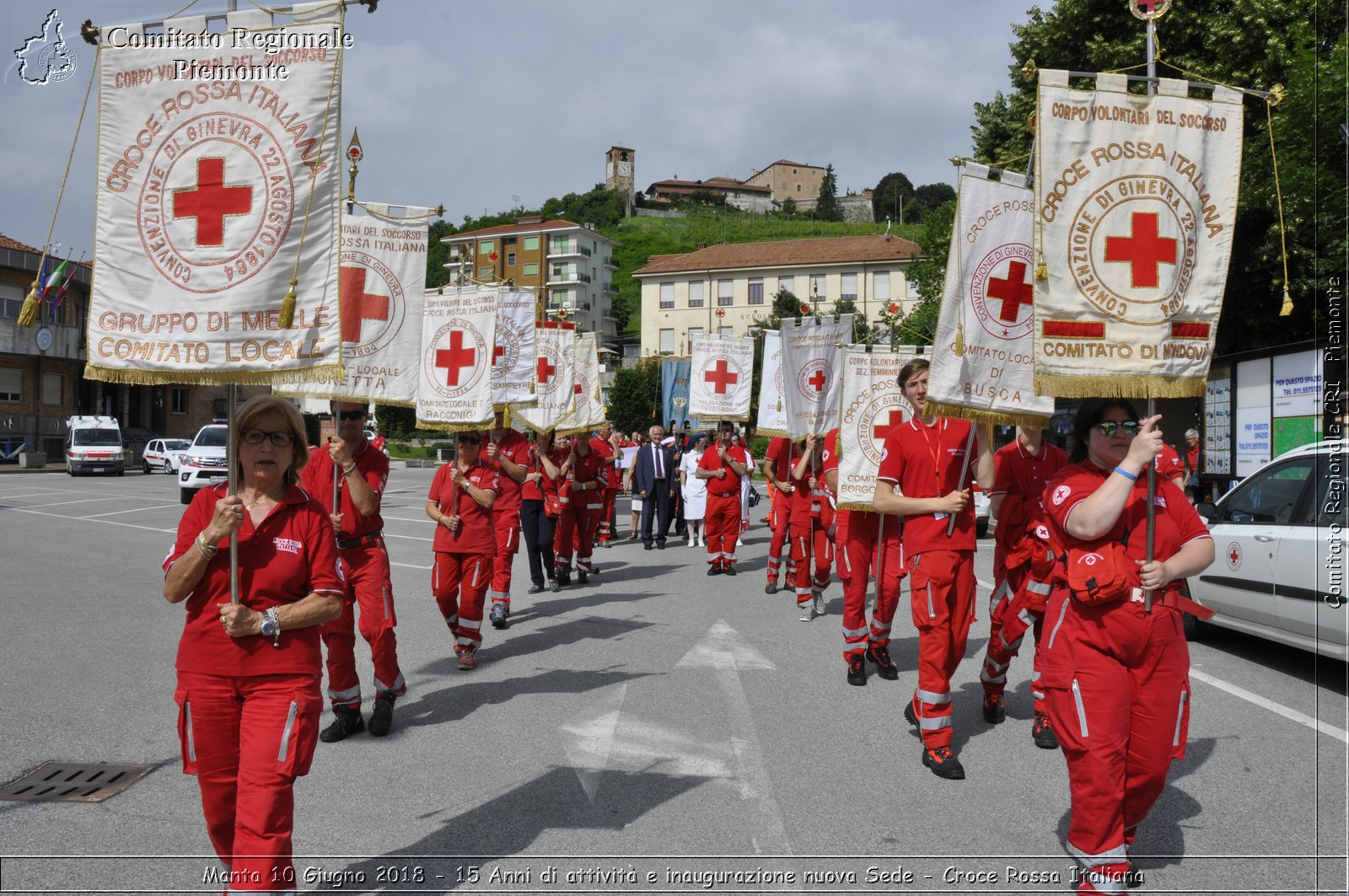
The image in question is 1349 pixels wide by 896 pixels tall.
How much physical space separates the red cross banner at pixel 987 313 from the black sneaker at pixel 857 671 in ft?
8.27

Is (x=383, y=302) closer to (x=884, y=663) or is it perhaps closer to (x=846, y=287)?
(x=884, y=663)

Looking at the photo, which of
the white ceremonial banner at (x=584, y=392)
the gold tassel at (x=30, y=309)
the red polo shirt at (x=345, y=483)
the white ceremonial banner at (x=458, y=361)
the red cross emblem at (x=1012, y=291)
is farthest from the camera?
the white ceremonial banner at (x=584, y=392)

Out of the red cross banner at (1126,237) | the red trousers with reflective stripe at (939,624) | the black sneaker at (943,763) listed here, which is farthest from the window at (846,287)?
the red cross banner at (1126,237)

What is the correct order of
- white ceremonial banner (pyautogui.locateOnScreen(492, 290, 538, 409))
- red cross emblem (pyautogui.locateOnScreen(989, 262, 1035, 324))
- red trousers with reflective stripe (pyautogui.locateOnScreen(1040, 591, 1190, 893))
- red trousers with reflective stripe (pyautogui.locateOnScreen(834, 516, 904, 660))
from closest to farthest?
red trousers with reflective stripe (pyautogui.locateOnScreen(1040, 591, 1190, 893)) → red cross emblem (pyautogui.locateOnScreen(989, 262, 1035, 324)) → red trousers with reflective stripe (pyautogui.locateOnScreen(834, 516, 904, 660)) → white ceremonial banner (pyautogui.locateOnScreen(492, 290, 538, 409))

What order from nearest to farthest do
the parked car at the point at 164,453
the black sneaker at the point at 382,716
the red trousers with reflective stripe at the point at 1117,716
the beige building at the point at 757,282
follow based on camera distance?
1. the red trousers with reflective stripe at the point at 1117,716
2. the black sneaker at the point at 382,716
3. the parked car at the point at 164,453
4. the beige building at the point at 757,282

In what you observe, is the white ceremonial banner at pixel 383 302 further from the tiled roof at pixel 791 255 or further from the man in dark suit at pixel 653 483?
the tiled roof at pixel 791 255

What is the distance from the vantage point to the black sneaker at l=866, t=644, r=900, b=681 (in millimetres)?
7410

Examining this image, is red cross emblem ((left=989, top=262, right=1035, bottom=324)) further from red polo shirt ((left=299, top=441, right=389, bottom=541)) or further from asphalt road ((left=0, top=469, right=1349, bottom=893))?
red polo shirt ((left=299, top=441, right=389, bottom=541))

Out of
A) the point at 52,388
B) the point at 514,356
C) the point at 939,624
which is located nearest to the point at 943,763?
the point at 939,624

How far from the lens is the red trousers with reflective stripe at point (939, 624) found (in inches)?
206

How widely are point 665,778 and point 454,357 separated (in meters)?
4.67

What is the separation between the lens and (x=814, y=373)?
10.6 metres

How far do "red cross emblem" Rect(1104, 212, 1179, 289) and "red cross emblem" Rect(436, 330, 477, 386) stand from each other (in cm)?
562

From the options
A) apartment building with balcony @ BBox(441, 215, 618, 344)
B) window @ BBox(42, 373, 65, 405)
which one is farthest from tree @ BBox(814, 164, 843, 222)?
window @ BBox(42, 373, 65, 405)
